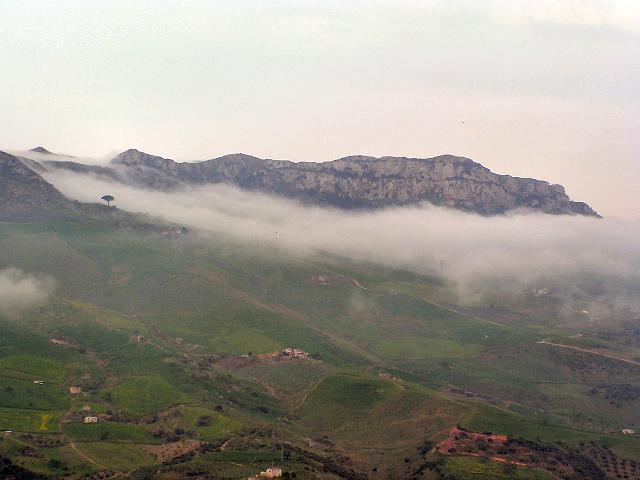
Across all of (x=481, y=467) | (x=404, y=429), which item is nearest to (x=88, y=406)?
(x=404, y=429)

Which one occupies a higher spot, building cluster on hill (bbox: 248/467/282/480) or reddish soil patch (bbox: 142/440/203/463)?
building cluster on hill (bbox: 248/467/282/480)

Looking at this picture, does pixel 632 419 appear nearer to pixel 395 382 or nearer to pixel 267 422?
pixel 395 382

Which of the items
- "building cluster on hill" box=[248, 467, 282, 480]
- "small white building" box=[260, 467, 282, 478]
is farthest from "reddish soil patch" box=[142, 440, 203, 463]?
"small white building" box=[260, 467, 282, 478]

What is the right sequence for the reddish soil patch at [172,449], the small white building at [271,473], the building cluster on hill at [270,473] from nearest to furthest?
the building cluster on hill at [270,473] → the small white building at [271,473] → the reddish soil patch at [172,449]

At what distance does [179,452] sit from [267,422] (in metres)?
25.8

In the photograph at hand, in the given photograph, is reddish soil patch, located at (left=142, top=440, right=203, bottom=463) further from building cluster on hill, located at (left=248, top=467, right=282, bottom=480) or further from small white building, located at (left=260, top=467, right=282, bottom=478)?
small white building, located at (left=260, top=467, right=282, bottom=478)

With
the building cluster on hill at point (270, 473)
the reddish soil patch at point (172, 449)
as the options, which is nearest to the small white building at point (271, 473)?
the building cluster on hill at point (270, 473)

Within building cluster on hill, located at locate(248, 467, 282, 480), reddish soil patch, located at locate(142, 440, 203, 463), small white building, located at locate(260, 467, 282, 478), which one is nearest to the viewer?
building cluster on hill, located at locate(248, 467, 282, 480)

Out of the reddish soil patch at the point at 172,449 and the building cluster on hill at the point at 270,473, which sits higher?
the building cluster on hill at the point at 270,473

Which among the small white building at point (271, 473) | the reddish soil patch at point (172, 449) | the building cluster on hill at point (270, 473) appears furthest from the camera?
the reddish soil patch at point (172, 449)

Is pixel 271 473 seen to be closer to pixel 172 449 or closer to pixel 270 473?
pixel 270 473

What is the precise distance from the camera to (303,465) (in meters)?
139

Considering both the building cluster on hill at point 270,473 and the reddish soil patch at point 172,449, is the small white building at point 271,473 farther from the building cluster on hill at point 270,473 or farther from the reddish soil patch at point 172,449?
the reddish soil patch at point 172,449

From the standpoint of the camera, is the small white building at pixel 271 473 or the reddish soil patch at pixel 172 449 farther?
the reddish soil patch at pixel 172 449
